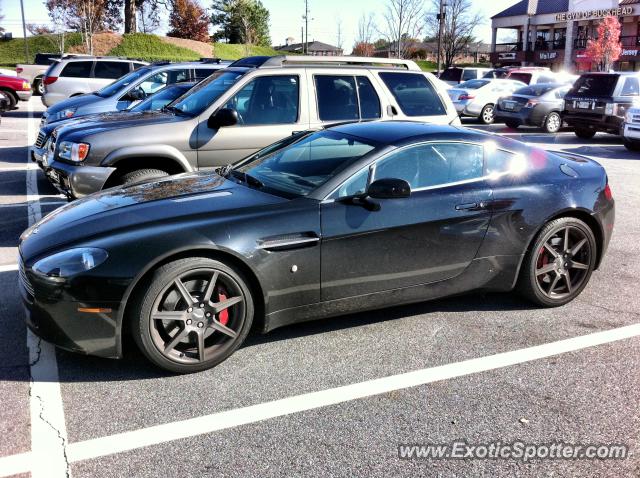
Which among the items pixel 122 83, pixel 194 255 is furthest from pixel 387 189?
pixel 122 83

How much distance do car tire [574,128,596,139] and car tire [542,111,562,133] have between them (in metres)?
0.94

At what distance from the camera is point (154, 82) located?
12805 millimetres

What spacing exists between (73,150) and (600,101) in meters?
13.7

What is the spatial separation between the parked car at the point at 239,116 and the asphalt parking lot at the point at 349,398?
2.12 metres

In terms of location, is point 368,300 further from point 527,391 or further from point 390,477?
point 390,477

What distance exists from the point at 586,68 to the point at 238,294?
5351 cm

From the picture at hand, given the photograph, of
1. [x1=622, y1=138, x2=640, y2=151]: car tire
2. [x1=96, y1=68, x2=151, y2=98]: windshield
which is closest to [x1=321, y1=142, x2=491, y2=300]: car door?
[x1=96, y1=68, x2=151, y2=98]: windshield

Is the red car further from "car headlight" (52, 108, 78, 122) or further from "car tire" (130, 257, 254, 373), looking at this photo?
"car tire" (130, 257, 254, 373)

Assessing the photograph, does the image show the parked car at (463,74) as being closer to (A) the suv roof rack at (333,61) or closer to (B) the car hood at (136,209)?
(A) the suv roof rack at (333,61)

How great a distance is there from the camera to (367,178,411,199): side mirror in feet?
13.3

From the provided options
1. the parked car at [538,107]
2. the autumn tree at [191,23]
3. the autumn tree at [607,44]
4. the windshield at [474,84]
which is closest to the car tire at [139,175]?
the parked car at [538,107]

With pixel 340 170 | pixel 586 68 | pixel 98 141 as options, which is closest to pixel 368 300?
pixel 340 170

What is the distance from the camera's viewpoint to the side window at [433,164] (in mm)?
4340

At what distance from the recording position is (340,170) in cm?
421
